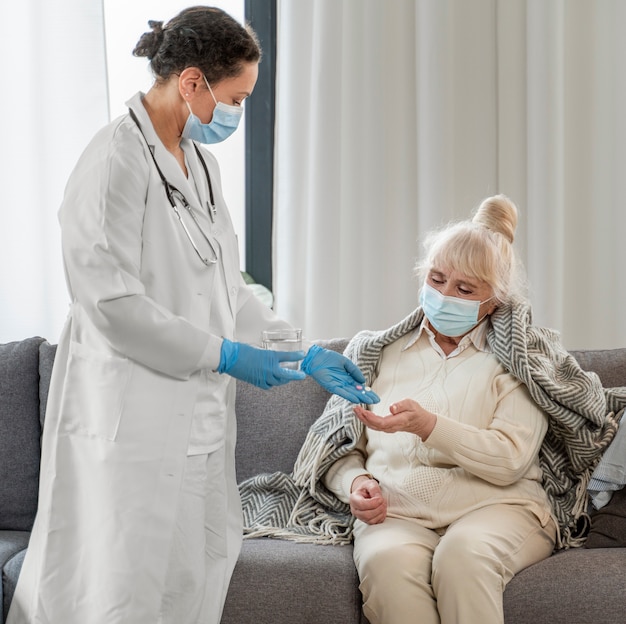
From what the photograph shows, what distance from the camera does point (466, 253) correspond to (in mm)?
2076

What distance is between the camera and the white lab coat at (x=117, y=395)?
4.93 ft

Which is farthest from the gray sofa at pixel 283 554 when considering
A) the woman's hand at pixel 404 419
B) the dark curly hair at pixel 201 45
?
the dark curly hair at pixel 201 45

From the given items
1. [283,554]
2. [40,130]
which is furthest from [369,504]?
[40,130]

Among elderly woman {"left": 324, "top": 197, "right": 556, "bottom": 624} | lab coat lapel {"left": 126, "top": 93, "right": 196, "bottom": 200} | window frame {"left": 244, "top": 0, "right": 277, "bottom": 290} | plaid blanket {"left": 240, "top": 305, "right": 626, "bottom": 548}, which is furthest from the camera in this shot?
window frame {"left": 244, "top": 0, "right": 277, "bottom": 290}

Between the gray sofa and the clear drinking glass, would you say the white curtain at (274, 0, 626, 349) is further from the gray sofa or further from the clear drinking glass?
the clear drinking glass

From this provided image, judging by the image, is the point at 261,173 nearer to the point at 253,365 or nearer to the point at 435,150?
the point at 435,150

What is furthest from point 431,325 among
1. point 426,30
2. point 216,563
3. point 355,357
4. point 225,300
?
point 426,30

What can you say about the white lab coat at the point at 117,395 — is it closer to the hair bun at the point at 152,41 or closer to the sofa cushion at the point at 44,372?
the hair bun at the point at 152,41

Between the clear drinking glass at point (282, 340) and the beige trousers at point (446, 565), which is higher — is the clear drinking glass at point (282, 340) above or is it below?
above

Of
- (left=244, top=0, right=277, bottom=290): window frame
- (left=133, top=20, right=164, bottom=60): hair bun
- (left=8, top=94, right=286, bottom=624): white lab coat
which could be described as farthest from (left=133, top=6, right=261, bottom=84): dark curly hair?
(left=244, top=0, right=277, bottom=290): window frame

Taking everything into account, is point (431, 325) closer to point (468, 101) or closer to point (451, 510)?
point (451, 510)

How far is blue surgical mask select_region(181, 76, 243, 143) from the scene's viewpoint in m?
1.67

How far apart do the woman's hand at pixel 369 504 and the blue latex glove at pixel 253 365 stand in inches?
17.0

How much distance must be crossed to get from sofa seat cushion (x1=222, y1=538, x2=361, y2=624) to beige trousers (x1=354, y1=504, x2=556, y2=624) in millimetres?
61
